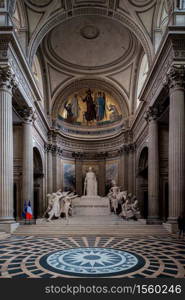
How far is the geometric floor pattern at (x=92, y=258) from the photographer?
6426mm

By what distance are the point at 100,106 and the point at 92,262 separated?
25.4 metres

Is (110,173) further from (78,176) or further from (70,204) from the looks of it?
(70,204)

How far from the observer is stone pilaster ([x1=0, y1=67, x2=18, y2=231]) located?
12938 mm

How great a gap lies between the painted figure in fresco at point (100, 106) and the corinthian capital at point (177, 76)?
58.9ft

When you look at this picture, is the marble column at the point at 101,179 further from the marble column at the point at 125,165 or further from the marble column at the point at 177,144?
the marble column at the point at 177,144

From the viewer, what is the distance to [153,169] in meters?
17.7

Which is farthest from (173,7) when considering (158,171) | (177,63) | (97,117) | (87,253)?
(97,117)

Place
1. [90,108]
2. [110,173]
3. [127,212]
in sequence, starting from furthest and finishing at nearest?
[90,108], [110,173], [127,212]

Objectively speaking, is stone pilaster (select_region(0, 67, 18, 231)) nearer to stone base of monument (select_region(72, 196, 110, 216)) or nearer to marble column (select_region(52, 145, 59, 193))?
stone base of monument (select_region(72, 196, 110, 216))

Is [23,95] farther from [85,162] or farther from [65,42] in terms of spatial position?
[85,162]

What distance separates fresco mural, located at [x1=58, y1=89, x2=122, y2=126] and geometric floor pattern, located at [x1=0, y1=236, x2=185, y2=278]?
2142cm

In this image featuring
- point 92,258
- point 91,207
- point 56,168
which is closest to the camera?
point 92,258

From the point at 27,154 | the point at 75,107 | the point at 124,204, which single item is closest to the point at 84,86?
the point at 75,107

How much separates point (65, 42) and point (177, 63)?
1471 centimetres
